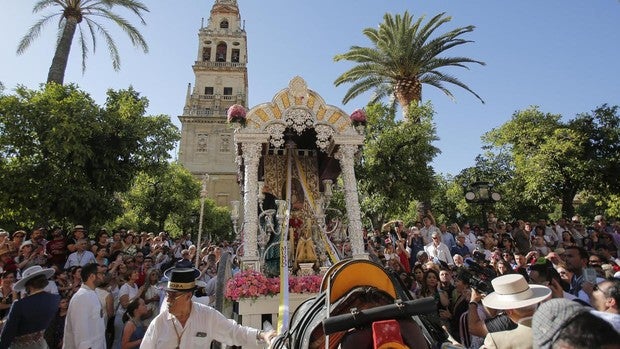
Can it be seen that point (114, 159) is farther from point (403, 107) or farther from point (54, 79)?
point (403, 107)

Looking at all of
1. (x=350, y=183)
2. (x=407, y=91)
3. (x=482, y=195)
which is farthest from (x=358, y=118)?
(x=407, y=91)

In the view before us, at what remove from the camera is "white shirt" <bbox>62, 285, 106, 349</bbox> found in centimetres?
451

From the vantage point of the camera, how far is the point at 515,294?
3102 millimetres

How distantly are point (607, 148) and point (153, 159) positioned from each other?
2624 centimetres

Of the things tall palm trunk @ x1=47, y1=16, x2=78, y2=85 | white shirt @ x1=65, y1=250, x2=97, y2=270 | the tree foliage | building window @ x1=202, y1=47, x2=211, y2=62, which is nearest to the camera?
white shirt @ x1=65, y1=250, x2=97, y2=270

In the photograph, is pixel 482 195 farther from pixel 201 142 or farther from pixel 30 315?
pixel 201 142

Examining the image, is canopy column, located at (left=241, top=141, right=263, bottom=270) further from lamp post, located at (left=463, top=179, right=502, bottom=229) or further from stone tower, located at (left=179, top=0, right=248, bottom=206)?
stone tower, located at (left=179, top=0, right=248, bottom=206)

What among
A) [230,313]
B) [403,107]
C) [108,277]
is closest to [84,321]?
[108,277]

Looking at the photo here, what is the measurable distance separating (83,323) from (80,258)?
14.8 ft

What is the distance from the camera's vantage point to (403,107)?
59.6ft

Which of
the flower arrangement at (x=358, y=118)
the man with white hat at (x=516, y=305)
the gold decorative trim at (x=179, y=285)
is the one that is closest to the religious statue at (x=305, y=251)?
the flower arrangement at (x=358, y=118)

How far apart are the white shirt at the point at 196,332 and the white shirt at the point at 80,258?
6.02m

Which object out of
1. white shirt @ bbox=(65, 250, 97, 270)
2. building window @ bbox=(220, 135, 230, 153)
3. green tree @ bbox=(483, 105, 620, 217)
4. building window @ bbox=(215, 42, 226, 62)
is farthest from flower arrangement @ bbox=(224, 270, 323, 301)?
building window @ bbox=(215, 42, 226, 62)

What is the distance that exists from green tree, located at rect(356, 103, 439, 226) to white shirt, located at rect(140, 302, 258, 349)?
48.2ft
